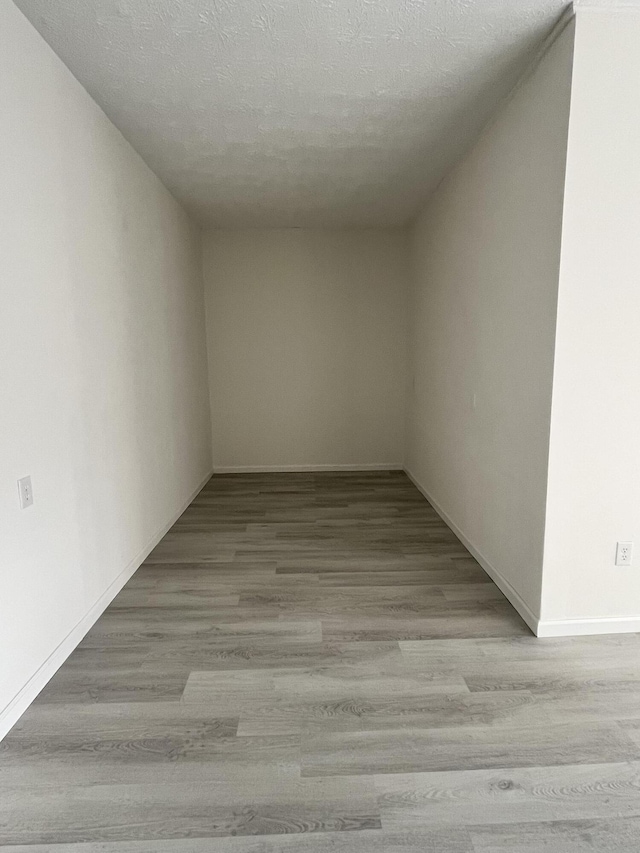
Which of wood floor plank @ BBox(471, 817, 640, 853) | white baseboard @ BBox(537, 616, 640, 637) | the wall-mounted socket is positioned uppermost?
the wall-mounted socket

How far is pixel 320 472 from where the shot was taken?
522 cm

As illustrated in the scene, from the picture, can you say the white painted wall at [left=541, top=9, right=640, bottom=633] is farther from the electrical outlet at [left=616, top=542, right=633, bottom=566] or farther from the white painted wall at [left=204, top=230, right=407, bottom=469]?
the white painted wall at [left=204, top=230, right=407, bottom=469]

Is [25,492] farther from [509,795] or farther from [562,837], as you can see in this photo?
[562,837]

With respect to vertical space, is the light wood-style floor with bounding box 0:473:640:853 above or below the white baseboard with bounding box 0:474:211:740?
below

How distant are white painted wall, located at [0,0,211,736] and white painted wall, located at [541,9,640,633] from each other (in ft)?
7.03

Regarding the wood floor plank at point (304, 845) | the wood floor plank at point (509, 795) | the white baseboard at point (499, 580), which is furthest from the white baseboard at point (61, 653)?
the white baseboard at point (499, 580)

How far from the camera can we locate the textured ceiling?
182 centimetres

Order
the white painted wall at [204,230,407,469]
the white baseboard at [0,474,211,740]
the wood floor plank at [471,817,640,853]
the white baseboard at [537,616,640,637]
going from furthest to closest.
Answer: the white painted wall at [204,230,407,469]
the white baseboard at [537,616,640,637]
the white baseboard at [0,474,211,740]
the wood floor plank at [471,817,640,853]

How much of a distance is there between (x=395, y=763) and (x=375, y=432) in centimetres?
389

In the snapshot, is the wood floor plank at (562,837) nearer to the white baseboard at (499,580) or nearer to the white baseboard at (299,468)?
the white baseboard at (499,580)

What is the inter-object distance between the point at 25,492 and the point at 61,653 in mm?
764

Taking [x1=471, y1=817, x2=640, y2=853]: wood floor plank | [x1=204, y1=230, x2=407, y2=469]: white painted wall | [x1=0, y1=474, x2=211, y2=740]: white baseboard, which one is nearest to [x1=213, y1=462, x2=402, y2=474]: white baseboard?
[x1=204, y1=230, x2=407, y2=469]: white painted wall

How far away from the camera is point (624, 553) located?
2148 mm

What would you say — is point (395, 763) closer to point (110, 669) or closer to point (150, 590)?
point (110, 669)
